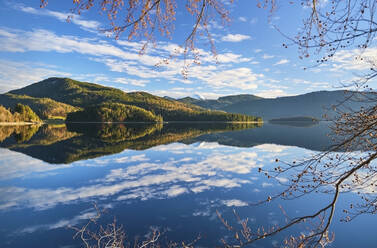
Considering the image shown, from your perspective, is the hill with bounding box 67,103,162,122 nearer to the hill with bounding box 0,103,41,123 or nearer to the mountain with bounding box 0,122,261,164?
the hill with bounding box 0,103,41,123

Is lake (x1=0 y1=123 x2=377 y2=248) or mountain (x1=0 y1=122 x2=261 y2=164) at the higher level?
mountain (x1=0 y1=122 x2=261 y2=164)

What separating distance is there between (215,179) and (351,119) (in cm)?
1419

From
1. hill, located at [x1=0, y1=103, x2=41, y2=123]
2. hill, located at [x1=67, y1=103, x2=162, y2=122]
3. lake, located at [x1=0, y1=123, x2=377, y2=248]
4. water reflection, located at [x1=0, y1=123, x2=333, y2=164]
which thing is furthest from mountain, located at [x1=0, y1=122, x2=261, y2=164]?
hill, located at [x1=67, y1=103, x2=162, y2=122]

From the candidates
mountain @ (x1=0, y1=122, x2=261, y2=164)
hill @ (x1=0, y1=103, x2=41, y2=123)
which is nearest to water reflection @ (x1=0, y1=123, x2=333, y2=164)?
mountain @ (x1=0, y1=122, x2=261, y2=164)

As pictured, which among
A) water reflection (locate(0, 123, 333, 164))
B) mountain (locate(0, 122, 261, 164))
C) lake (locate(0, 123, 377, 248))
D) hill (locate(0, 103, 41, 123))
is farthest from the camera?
hill (locate(0, 103, 41, 123))

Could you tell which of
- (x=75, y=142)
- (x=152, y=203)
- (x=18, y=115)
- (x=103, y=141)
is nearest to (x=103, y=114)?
(x=18, y=115)

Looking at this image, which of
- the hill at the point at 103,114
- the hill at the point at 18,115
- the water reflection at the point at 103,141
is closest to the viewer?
the water reflection at the point at 103,141

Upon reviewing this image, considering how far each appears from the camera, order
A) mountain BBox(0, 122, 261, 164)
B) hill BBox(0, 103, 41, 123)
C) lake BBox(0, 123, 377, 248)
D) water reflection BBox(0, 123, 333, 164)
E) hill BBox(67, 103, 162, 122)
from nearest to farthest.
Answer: lake BBox(0, 123, 377, 248) < mountain BBox(0, 122, 261, 164) < water reflection BBox(0, 123, 333, 164) < hill BBox(0, 103, 41, 123) < hill BBox(67, 103, 162, 122)

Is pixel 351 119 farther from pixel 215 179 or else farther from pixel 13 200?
pixel 13 200

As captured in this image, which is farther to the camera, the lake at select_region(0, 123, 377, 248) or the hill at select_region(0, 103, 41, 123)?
the hill at select_region(0, 103, 41, 123)

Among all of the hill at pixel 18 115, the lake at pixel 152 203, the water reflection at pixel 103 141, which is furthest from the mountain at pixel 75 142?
the hill at pixel 18 115

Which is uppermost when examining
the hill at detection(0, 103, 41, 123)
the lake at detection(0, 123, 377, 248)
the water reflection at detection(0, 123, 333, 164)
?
the hill at detection(0, 103, 41, 123)

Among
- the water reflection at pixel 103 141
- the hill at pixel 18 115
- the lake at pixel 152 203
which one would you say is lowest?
the lake at pixel 152 203

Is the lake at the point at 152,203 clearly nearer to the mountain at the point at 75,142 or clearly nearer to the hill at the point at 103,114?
the mountain at the point at 75,142
